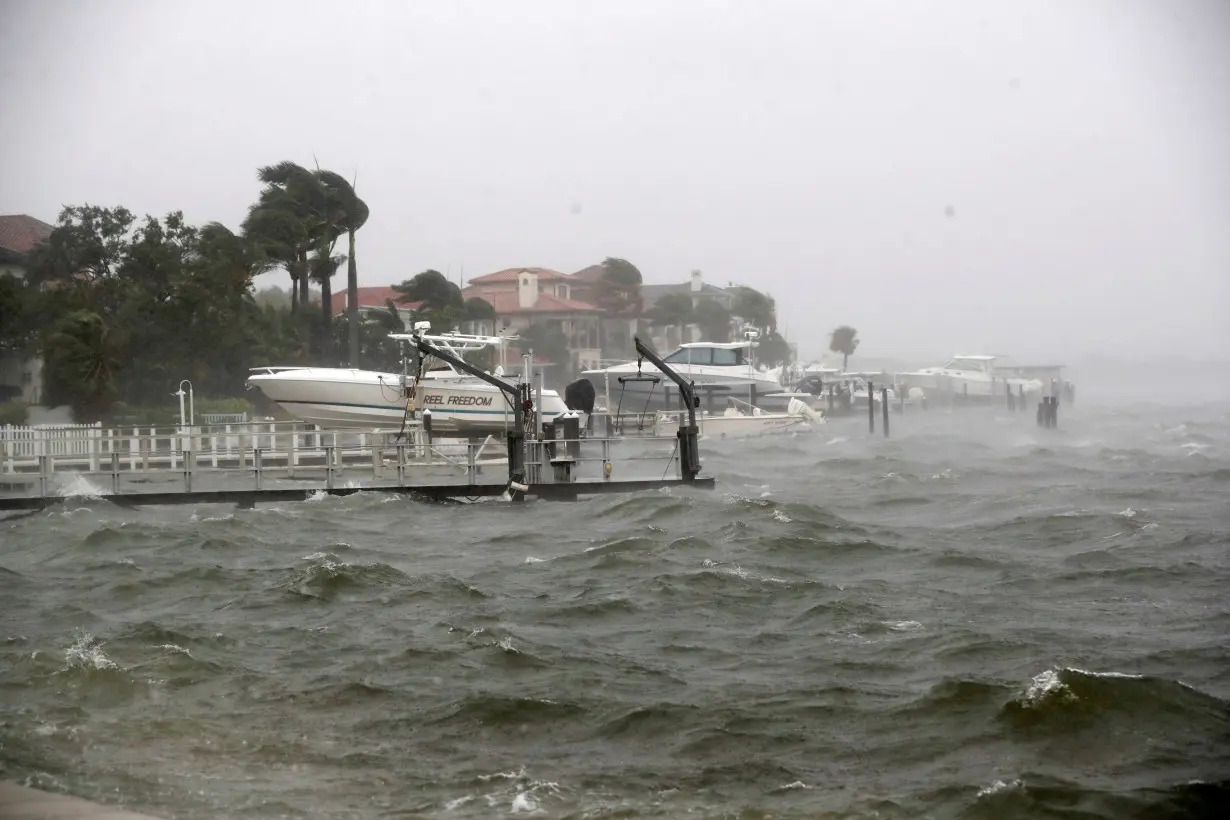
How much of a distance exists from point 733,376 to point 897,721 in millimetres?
53561

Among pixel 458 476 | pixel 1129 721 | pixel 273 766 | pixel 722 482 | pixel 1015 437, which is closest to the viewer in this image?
pixel 273 766

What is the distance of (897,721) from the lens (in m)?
11.6

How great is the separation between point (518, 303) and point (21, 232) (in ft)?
123

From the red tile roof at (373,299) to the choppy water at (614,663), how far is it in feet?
153

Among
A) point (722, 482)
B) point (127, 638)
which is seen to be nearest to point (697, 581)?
point (127, 638)

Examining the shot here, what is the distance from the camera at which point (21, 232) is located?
201 feet

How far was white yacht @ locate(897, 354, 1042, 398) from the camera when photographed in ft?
311

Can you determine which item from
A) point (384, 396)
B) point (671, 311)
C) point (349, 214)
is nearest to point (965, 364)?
point (671, 311)

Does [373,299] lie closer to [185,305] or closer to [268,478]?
[185,305]

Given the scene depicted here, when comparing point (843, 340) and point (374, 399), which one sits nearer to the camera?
point (374, 399)

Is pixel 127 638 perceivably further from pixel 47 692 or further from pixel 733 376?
pixel 733 376

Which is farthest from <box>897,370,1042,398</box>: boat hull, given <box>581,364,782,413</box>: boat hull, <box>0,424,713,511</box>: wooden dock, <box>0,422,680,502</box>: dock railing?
<box>0,424,713,511</box>: wooden dock

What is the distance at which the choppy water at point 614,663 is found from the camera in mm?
10078

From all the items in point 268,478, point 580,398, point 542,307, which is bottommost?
point 268,478
